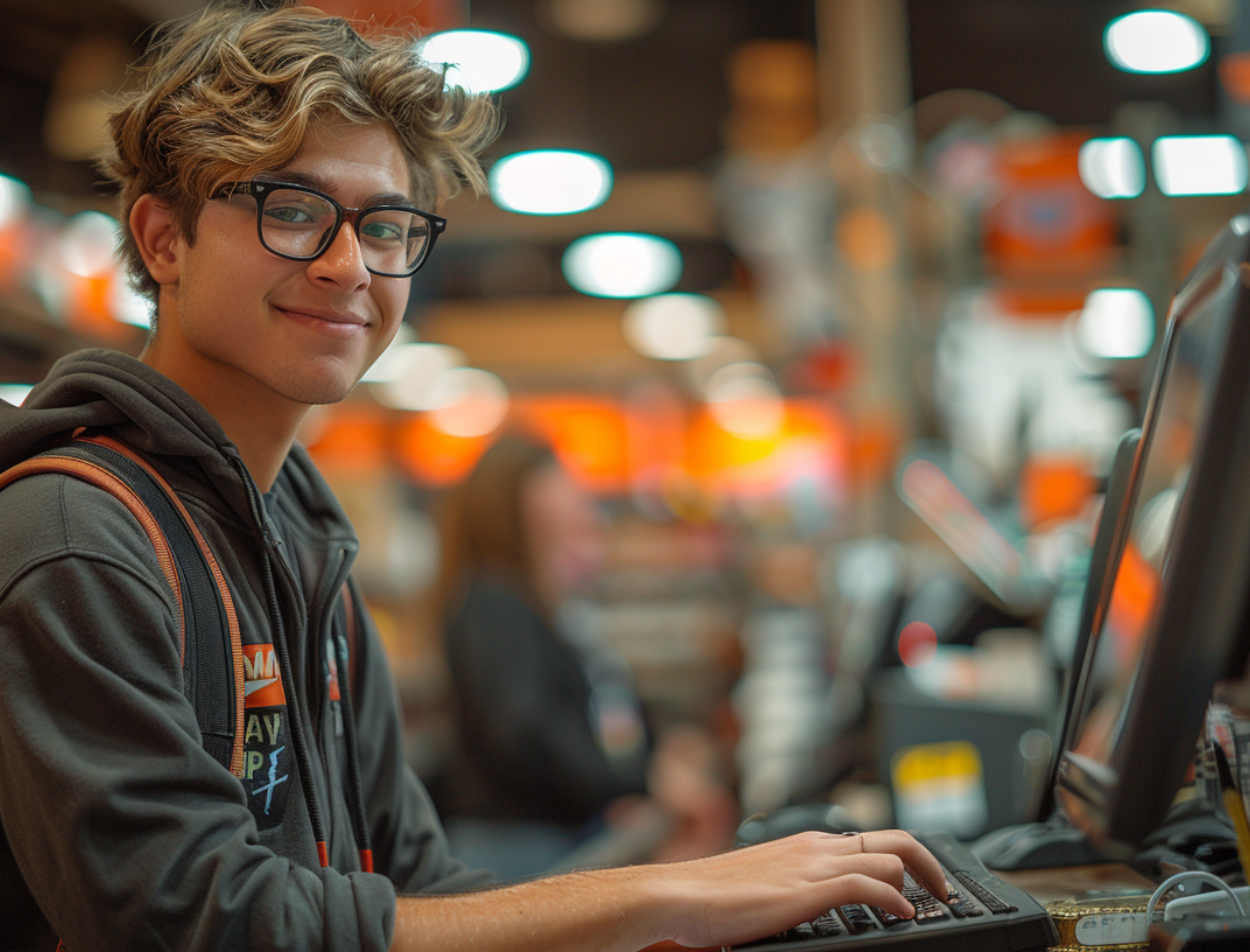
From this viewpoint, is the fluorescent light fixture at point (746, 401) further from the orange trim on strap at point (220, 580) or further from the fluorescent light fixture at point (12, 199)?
the orange trim on strap at point (220, 580)

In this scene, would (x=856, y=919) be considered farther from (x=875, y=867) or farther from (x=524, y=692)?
(x=524, y=692)

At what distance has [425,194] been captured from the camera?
51.8 inches

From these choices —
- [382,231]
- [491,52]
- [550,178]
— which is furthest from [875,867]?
[550,178]

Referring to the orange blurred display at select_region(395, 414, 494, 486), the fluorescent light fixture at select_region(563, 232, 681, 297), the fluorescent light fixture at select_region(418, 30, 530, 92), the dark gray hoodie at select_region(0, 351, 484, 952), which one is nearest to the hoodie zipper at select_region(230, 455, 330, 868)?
the dark gray hoodie at select_region(0, 351, 484, 952)

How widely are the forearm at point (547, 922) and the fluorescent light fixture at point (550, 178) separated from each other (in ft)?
20.2

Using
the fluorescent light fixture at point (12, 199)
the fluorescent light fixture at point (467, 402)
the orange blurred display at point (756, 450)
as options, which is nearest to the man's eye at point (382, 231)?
the fluorescent light fixture at point (12, 199)

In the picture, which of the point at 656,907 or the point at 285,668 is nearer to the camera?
the point at 656,907

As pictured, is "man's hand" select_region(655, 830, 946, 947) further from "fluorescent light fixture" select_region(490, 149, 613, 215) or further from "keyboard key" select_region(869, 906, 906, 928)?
"fluorescent light fixture" select_region(490, 149, 613, 215)

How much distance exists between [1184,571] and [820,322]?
5.83m

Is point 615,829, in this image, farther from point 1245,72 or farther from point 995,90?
point 995,90

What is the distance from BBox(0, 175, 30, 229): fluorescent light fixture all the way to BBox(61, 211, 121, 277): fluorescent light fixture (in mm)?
270

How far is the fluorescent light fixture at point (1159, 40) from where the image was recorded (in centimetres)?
651

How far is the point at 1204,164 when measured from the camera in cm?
391

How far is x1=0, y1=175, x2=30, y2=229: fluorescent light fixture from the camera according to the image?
3.91m
